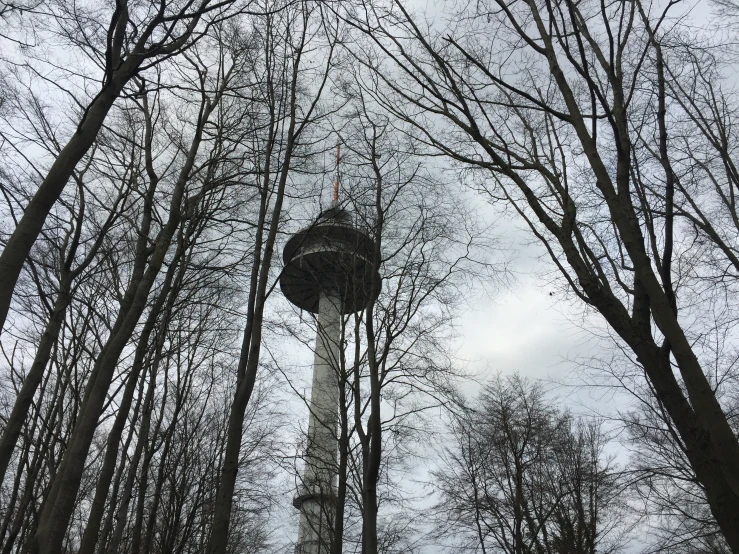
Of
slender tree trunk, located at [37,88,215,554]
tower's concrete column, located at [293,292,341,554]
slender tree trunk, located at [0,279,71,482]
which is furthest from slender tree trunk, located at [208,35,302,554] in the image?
tower's concrete column, located at [293,292,341,554]

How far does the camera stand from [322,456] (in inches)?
511

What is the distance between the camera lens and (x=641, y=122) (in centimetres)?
559

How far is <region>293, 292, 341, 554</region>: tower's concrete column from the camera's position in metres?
9.83

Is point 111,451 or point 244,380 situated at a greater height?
point 244,380

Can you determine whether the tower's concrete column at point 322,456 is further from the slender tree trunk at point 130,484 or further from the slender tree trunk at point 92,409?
the slender tree trunk at point 92,409

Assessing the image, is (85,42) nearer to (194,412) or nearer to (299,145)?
(299,145)

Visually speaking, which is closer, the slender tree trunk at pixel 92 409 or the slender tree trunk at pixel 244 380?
the slender tree trunk at pixel 244 380

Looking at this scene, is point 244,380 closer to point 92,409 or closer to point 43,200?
point 92,409

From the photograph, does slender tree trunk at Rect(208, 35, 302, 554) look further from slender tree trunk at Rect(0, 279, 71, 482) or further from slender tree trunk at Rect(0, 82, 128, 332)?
slender tree trunk at Rect(0, 82, 128, 332)

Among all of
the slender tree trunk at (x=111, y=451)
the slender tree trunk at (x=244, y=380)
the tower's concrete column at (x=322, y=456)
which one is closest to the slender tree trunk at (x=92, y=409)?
the slender tree trunk at (x=111, y=451)

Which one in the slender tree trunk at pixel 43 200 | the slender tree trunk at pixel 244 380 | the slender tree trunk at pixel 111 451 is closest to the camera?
the slender tree trunk at pixel 43 200

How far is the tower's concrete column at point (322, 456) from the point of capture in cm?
983

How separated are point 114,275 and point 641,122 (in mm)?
7323

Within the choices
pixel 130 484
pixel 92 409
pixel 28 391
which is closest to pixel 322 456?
pixel 130 484
